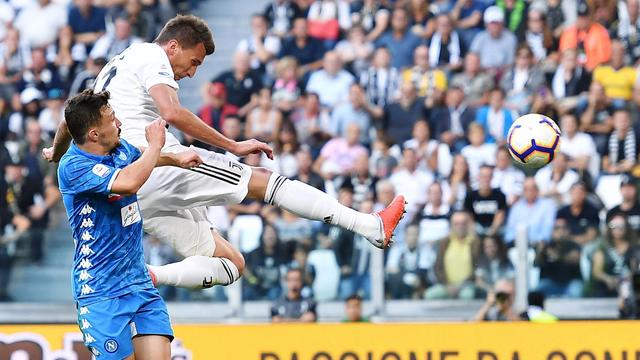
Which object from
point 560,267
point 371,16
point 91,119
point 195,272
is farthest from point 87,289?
point 371,16

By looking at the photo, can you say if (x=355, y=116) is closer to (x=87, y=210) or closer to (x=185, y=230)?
(x=185, y=230)

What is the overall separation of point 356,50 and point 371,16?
2.25 feet

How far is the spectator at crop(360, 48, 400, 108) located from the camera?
16.1 m

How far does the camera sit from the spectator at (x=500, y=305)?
41.0 feet

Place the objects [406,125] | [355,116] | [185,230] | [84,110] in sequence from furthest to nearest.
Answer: [355,116] → [406,125] → [185,230] → [84,110]

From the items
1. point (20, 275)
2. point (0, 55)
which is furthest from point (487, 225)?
point (0, 55)

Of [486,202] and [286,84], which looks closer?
[486,202]

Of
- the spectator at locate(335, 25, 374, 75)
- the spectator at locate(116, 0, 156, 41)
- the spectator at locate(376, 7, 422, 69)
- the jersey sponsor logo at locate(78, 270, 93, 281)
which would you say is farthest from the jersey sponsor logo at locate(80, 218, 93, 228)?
the spectator at locate(116, 0, 156, 41)

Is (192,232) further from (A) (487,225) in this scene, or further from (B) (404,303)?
(A) (487,225)

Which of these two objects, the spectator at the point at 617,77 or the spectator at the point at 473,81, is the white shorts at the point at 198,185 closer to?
the spectator at the point at 473,81

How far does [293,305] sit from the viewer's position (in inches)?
499

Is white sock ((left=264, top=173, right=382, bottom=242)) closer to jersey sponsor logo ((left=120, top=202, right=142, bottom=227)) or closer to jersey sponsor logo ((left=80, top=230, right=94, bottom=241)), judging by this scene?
jersey sponsor logo ((left=120, top=202, right=142, bottom=227))

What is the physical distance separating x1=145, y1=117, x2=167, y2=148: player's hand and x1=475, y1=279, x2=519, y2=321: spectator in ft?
18.7

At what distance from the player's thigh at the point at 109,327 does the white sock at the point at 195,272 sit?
3.80 ft
